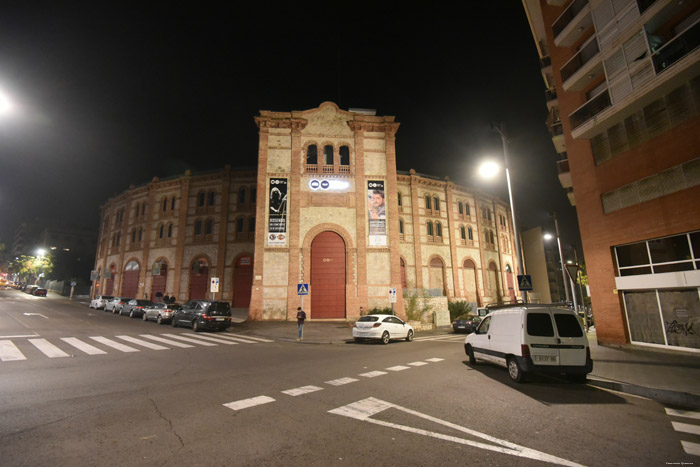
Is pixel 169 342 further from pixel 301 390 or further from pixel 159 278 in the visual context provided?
pixel 159 278

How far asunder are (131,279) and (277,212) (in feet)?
76.9

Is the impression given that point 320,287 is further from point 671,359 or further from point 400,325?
point 671,359

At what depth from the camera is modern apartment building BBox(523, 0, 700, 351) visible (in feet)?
35.7

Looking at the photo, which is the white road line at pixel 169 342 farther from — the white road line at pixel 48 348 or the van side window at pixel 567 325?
the van side window at pixel 567 325

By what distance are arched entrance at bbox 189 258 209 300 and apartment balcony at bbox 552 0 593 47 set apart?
32.4 meters

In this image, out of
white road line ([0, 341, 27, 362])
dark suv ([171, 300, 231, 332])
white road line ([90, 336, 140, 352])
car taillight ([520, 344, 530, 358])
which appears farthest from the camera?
dark suv ([171, 300, 231, 332])

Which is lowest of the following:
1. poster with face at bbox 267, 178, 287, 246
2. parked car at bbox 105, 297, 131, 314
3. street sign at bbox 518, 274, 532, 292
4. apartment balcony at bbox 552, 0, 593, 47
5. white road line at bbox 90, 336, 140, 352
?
white road line at bbox 90, 336, 140, 352

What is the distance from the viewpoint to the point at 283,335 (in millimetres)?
16891

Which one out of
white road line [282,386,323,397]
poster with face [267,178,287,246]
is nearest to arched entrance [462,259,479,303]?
poster with face [267,178,287,246]

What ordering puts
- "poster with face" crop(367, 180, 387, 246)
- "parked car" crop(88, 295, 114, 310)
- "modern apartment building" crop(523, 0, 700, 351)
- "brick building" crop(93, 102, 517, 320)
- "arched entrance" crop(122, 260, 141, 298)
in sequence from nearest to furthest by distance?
"modern apartment building" crop(523, 0, 700, 351), "brick building" crop(93, 102, 517, 320), "poster with face" crop(367, 180, 387, 246), "parked car" crop(88, 295, 114, 310), "arched entrance" crop(122, 260, 141, 298)

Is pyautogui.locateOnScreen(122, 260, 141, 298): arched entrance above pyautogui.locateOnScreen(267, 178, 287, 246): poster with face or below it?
below

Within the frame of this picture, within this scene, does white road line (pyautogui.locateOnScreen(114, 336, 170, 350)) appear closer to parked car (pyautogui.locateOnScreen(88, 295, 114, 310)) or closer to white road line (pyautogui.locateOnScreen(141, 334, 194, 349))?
white road line (pyautogui.locateOnScreen(141, 334, 194, 349))

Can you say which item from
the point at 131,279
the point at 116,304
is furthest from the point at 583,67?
the point at 131,279

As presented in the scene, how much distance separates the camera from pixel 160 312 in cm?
2033
